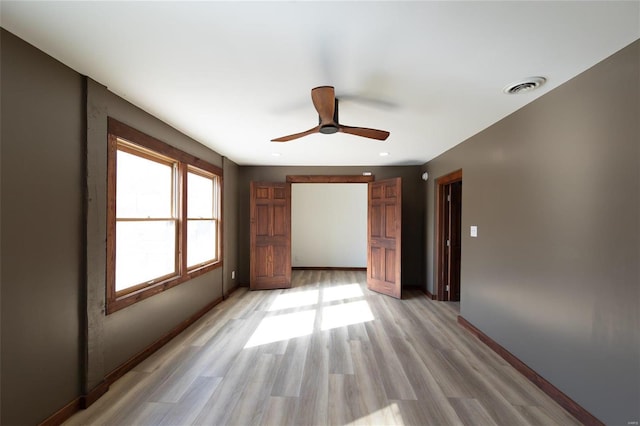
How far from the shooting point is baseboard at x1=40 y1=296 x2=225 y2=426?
5.56 ft

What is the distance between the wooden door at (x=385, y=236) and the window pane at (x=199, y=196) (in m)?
2.77

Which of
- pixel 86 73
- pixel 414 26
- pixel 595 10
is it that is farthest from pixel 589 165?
pixel 86 73

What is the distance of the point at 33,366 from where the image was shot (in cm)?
155

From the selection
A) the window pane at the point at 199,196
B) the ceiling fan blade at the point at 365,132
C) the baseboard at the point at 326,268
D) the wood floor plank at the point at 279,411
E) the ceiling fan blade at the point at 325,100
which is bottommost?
the baseboard at the point at 326,268

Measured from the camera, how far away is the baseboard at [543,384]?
5.64ft

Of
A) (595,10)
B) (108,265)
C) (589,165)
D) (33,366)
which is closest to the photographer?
(595,10)

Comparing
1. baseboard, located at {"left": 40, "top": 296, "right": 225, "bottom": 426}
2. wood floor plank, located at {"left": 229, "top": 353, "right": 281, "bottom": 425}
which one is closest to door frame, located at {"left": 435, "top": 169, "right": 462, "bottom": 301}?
wood floor plank, located at {"left": 229, "top": 353, "right": 281, "bottom": 425}

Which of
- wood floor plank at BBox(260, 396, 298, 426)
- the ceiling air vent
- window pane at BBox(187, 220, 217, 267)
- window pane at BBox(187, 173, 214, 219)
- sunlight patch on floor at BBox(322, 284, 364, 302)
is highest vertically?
the ceiling air vent

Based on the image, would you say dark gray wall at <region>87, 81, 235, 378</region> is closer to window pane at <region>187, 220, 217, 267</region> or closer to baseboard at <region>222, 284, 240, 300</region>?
window pane at <region>187, 220, 217, 267</region>

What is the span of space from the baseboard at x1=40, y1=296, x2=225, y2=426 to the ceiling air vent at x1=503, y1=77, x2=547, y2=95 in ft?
12.1

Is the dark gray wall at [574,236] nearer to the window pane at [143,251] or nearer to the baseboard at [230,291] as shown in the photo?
the window pane at [143,251]

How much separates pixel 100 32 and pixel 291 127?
66.2 inches

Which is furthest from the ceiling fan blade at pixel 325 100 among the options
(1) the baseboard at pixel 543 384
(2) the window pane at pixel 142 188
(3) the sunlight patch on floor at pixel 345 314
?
(1) the baseboard at pixel 543 384

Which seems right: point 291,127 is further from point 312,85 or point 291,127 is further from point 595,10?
point 595,10
